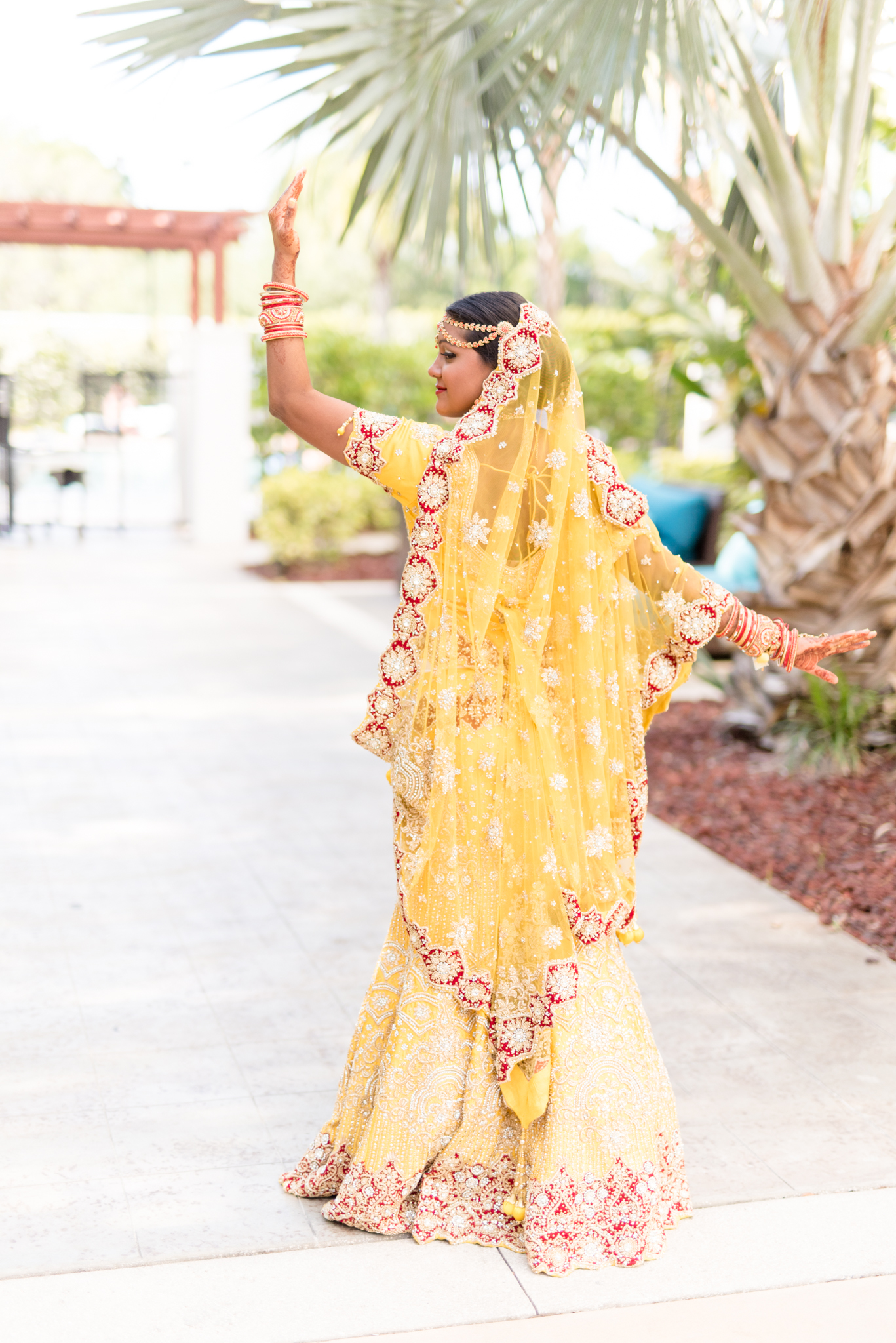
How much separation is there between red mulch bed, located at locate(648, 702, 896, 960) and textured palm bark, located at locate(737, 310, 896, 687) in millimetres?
593

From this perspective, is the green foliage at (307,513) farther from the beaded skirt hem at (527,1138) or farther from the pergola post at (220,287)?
the beaded skirt hem at (527,1138)

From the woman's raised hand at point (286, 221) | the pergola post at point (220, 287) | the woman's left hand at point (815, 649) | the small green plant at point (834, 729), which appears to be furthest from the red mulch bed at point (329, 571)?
the woman's raised hand at point (286, 221)

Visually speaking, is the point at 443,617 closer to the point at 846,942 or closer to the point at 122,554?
the point at 846,942

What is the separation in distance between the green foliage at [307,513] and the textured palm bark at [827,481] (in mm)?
7600

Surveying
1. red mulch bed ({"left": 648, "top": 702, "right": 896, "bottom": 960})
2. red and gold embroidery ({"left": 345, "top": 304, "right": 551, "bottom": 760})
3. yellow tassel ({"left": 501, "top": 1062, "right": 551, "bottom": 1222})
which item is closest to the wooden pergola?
red mulch bed ({"left": 648, "top": 702, "right": 896, "bottom": 960})

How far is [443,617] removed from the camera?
9.44 feet

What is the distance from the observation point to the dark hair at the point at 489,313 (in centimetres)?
285

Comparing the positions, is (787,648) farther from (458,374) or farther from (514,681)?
(458,374)

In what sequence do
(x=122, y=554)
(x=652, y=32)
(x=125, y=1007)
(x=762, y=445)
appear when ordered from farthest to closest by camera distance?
(x=122, y=554)
(x=762, y=445)
(x=652, y=32)
(x=125, y=1007)

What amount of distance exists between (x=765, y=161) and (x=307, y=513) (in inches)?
330

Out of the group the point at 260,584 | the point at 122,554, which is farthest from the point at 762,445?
the point at 122,554

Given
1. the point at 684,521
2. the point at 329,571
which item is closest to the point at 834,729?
the point at 684,521

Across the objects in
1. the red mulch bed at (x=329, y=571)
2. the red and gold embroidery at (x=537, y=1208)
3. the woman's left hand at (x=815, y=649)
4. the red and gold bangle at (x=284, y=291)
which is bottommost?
the red mulch bed at (x=329, y=571)

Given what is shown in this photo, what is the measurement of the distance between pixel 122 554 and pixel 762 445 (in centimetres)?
1000
